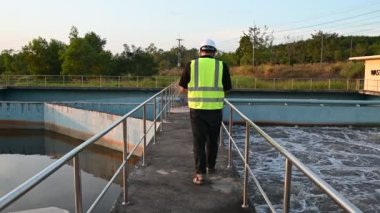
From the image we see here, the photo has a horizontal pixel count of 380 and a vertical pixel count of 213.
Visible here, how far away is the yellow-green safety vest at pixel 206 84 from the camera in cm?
431

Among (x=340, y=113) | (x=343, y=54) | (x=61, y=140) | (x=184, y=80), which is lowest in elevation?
(x=61, y=140)

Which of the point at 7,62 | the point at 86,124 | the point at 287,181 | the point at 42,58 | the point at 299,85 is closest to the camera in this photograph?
the point at 287,181

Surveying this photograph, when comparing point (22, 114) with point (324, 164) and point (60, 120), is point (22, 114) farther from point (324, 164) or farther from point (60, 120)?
point (324, 164)

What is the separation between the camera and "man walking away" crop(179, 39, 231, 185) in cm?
430

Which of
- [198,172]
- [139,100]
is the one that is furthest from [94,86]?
[198,172]

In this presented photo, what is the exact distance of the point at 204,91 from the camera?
441 centimetres

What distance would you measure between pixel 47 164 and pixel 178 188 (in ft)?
46.5

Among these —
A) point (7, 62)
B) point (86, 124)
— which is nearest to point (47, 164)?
point (86, 124)

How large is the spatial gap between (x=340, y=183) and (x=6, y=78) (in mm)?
27934

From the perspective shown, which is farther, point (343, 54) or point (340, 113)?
point (343, 54)

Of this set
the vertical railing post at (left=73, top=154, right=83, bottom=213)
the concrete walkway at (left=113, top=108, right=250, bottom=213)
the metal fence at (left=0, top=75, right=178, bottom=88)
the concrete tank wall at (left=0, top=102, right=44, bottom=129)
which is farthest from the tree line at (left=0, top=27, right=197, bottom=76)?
the vertical railing post at (left=73, top=154, right=83, bottom=213)

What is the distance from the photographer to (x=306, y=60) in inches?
2168

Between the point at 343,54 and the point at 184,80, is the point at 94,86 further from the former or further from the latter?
the point at 343,54

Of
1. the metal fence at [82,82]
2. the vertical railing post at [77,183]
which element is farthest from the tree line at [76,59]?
the vertical railing post at [77,183]
